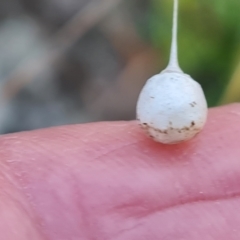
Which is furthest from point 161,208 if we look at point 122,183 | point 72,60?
point 72,60

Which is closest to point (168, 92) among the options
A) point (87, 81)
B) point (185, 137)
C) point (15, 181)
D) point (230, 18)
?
point (185, 137)

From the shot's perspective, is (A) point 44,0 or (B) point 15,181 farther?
(A) point 44,0

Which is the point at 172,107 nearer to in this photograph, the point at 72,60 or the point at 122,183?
the point at 122,183

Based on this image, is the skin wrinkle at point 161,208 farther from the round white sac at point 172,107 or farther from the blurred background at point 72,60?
the blurred background at point 72,60

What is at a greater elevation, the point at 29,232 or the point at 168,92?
the point at 168,92

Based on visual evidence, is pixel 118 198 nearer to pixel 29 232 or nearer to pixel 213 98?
pixel 29 232

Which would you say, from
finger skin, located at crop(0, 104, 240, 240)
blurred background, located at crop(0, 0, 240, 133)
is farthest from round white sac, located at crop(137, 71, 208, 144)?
blurred background, located at crop(0, 0, 240, 133)
